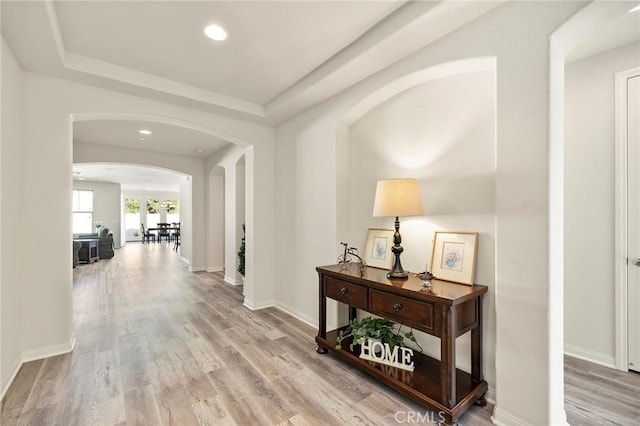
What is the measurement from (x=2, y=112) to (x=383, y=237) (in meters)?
3.22

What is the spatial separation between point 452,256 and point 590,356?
5.67 feet

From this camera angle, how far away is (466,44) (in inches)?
77.3

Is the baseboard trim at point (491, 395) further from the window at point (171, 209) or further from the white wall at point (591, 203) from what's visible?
the window at point (171, 209)

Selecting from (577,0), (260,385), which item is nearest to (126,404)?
(260,385)

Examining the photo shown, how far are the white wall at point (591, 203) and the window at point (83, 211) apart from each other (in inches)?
538

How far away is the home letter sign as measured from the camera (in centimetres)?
221

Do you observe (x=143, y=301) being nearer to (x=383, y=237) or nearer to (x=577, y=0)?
(x=383, y=237)

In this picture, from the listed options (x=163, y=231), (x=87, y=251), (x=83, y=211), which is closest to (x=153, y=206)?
(x=163, y=231)

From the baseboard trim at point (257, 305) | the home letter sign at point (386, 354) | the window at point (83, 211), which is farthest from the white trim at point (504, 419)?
the window at point (83, 211)

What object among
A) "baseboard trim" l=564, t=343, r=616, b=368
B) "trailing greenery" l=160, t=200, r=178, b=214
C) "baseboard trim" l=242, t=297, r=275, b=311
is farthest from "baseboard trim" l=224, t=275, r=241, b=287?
"trailing greenery" l=160, t=200, r=178, b=214

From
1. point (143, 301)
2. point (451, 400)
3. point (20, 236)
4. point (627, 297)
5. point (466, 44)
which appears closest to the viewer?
point (451, 400)

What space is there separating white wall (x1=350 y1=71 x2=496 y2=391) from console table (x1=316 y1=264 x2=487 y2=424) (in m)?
0.13

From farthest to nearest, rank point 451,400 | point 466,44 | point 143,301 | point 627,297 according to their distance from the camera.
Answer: point 143,301
point 627,297
point 466,44
point 451,400

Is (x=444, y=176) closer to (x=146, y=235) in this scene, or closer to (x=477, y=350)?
(x=477, y=350)
